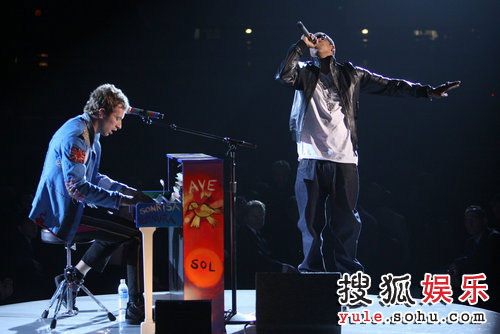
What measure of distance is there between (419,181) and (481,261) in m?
1.73

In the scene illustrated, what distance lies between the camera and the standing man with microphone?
3.32 meters

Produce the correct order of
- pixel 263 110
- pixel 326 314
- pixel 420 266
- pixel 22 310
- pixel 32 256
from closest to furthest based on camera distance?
pixel 326 314, pixel 22 310, pixel 32 256, pixel 420 266, pixel 263 110

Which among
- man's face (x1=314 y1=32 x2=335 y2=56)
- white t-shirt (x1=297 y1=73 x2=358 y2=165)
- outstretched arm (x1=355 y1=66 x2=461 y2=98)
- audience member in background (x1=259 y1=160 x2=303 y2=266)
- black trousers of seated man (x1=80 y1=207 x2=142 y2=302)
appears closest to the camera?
black trousers of seated man (x1=80 y1=207 x2=142 y2=302)

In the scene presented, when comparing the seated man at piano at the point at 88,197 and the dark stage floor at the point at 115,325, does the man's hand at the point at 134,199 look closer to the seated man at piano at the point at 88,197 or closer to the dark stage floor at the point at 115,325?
the seated man at piano at the point at 88,197

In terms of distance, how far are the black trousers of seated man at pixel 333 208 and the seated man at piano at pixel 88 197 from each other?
1.00m

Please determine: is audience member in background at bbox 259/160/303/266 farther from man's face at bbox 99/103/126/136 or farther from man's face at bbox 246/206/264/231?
man's face at bbox 99/103/126/136

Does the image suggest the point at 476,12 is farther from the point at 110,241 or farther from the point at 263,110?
the point at 110,241

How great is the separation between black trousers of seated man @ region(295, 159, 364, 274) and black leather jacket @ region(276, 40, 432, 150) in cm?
20

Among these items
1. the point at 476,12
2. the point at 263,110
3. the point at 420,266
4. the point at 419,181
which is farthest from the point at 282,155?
the point at 476,12

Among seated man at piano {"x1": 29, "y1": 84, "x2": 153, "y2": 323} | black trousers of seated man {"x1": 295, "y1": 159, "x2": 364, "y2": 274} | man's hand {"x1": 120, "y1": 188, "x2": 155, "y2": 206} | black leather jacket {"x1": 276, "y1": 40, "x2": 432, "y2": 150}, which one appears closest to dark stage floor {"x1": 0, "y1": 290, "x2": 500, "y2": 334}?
seated man at piano {"x1": 29, "y1": 84, "x2": 153, "y2": 323}

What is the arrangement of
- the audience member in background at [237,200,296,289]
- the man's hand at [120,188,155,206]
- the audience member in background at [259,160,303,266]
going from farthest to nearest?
the audience member in background at [259,160,303,266], the audience member in background at [237,200,296,289], the man's hand at [120,188,155,206]

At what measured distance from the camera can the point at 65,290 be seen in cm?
329

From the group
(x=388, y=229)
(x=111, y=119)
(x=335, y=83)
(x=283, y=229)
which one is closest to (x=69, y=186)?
(x=111, y=119)

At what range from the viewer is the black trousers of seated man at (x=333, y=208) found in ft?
10.9
